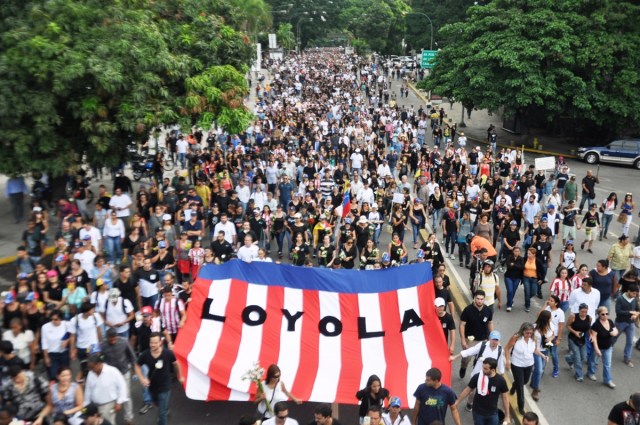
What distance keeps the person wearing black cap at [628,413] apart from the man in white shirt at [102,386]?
5.85 m

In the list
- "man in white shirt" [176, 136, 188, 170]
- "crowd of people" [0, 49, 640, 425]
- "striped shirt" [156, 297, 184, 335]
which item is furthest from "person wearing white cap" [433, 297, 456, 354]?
"man in white shirt" [176, 136, 188, 170]

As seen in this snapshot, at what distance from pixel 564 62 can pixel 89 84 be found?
2365 cm

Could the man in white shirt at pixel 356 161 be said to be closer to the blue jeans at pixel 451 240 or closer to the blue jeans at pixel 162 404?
the blue jeans at pixel 451 240

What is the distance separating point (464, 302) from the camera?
1212 cm

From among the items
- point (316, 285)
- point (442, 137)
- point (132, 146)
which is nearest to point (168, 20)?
point (132, 146)

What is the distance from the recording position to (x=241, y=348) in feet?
27.3

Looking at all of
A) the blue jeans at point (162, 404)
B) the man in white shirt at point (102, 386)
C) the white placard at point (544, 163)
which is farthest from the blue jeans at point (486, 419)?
the white placard at point (544, 163)

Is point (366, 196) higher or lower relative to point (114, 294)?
higher

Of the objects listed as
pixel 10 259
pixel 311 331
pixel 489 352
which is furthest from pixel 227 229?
pixel 489 352

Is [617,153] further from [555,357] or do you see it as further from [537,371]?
[537,371]

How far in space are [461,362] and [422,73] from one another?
53.7 meters

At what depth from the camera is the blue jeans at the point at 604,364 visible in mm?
9016

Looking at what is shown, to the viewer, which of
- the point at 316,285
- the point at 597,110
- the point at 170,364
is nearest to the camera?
the point at 170,364

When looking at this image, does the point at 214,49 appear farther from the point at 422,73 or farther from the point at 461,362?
the point at 422,73
